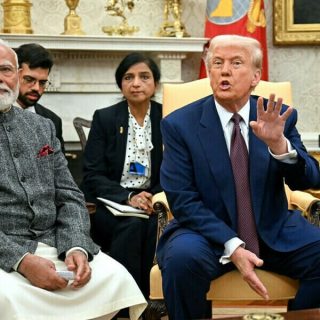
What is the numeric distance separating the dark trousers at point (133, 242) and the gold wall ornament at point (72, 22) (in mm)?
1945

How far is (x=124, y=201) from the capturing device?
4.18 m

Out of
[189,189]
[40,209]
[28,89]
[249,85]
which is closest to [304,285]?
[189,189]

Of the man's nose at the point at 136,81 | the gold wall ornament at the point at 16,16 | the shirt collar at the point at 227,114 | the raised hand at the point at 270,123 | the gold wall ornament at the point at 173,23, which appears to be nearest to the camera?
the raised hand at the point at 270,123

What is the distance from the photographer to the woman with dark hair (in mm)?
4082

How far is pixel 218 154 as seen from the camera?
3.26 meters

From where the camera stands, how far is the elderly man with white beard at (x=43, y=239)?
9.25 feet

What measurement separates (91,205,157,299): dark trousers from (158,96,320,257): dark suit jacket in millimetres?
688

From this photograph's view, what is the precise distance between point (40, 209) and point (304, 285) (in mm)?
1123

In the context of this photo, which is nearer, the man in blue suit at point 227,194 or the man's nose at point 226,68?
the man in blue suit at point 227,194

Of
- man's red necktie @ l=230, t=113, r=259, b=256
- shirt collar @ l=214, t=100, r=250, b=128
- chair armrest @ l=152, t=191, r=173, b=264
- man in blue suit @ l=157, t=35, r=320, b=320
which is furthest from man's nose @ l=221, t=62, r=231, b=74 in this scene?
chair armrest @ l=152, t=191, r=173, b=264

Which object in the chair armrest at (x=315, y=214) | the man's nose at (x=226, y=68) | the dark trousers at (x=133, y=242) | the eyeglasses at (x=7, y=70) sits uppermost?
the eyeglasses at (x=7, y=70)

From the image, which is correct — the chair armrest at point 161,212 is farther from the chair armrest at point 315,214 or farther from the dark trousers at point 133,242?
the chair armrest at point 315,214

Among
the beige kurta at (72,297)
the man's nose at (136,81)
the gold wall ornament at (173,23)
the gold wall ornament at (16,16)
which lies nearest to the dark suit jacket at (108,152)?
the man's nose at (136,81)

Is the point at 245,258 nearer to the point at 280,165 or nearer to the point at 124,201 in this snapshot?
the point at 280,165
